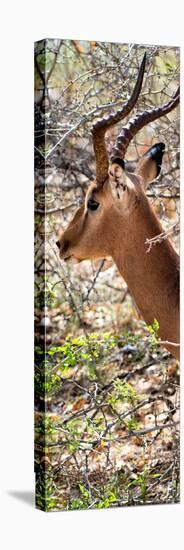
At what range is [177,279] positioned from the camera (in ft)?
25.3

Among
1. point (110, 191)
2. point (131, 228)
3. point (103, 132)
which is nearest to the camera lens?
point (103, 132)

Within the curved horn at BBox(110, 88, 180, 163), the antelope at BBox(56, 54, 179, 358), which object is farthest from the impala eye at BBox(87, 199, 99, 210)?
the curved horn at BBox(110, 88, 180, 163)

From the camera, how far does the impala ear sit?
24.7ft

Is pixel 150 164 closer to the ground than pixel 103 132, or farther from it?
closer to the ground

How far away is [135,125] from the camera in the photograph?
745 centimetres

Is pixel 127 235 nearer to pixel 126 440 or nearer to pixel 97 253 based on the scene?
pixel 97 253

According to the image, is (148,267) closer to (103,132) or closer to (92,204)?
(92,204)

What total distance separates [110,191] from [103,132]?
34cm

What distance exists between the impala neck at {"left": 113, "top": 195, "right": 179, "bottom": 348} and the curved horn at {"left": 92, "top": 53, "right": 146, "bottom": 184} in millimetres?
342

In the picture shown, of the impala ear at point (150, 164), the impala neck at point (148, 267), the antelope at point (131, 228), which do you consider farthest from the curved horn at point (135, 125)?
the impala neck at point (148, 267)

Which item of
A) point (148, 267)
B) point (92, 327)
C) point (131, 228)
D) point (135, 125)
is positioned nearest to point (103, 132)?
point (135, 125)

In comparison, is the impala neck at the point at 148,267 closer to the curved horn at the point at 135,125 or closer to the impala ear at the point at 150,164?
the impala ear at the point at 150,164

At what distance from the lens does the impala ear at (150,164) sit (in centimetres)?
752

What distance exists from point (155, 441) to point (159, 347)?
1.75 feet
